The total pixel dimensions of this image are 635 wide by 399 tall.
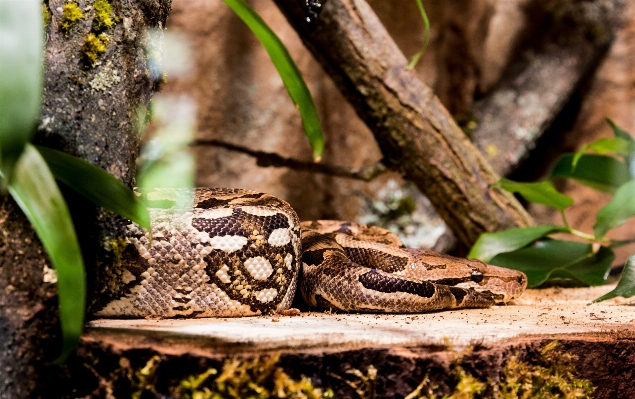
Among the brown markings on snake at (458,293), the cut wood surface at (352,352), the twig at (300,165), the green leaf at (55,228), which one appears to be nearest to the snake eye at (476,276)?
the brown markings on snake at (458,293)

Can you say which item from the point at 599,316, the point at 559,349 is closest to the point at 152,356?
the point at 559,349

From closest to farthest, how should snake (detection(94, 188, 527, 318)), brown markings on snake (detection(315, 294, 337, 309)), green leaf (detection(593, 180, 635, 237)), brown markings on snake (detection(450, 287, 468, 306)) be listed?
1. snake (detection(94, 188, 527, 318))
2. brown markings on snake (detection(315, 294, 337, 309))
3. brown markings on snake (detection(450, 287, 468, 306))
4. green leaf (detection(593, 180, 635, 237))

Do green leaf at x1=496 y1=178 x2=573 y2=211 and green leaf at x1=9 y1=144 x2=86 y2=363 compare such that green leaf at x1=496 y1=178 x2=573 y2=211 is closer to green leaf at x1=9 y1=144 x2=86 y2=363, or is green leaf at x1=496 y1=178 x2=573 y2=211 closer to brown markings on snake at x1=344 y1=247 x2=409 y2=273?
brown markings on snake at x1=344 y1=247 x2=409 y2=273

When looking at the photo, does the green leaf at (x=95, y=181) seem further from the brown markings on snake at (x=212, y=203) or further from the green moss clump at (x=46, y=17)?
the brown markings on snake at (x=212, y=203)

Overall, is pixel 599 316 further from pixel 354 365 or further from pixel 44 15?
pixel 44 15

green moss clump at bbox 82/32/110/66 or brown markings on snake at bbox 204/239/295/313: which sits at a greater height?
green moss clump at bbox 82/32/110/66

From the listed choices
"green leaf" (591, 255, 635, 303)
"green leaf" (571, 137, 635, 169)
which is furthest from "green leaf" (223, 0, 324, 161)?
"green leaf" (571, 137, 635, 169)
